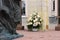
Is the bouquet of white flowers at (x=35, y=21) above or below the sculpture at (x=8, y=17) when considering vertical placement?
below

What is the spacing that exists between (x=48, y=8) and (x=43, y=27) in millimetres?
707

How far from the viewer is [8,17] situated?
10.6ft

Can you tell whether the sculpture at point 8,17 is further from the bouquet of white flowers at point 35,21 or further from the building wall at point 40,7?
the building wall at point 40,7

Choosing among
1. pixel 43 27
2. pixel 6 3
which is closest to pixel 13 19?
pixel 6 3

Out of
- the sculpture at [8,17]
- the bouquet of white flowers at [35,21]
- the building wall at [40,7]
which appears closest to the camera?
the sculpture at [8,17]

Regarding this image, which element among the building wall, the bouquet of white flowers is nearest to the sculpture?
the bouquet of white flowers

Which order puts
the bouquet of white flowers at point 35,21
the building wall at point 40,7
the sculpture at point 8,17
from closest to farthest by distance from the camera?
the sculpture at point 8,17 < the bouquet of white flowers at point 35,21 < the building wall at point 40,7

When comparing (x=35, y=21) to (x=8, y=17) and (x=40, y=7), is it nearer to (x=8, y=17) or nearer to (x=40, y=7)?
(x=40, y=7)

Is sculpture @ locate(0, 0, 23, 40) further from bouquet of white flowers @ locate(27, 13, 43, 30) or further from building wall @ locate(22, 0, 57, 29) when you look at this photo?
building wall @ locate(22, 0, 57, 29)

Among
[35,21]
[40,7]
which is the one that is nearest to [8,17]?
[35,21]

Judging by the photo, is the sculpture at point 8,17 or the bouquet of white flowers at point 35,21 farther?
the bouquet of white flowers at point 35,21

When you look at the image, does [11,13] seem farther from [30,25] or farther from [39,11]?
[39,11]

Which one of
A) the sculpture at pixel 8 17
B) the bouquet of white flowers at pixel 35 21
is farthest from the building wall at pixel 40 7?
the sculpture at pixel 8 17

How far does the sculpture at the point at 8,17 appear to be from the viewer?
3045mm
